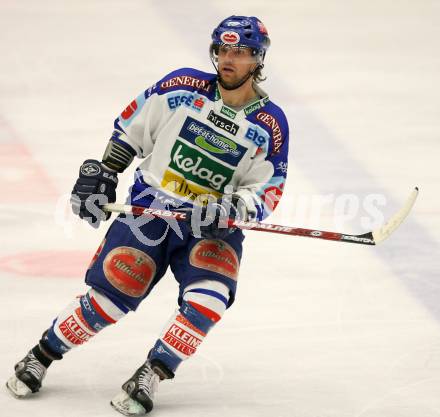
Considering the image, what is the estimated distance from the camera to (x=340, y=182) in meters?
6.89

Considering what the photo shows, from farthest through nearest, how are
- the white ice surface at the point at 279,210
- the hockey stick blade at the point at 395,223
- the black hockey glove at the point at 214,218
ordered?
the white ice surface at the point at 279,210, the hockey stick blade at the point at 395,223, the black hockey glove at the point at 214,218

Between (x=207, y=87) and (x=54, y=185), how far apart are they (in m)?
2.18

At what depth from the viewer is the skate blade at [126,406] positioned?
4.56m

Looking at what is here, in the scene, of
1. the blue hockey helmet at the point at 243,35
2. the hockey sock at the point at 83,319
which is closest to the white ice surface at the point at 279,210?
the hockey sock at the point at 83,319

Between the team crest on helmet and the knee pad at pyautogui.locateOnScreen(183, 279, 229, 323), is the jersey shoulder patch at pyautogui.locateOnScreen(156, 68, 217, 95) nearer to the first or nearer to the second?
the team crest on helmet

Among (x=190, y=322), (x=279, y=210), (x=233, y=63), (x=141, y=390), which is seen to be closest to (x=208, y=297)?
(x=190, y=322)

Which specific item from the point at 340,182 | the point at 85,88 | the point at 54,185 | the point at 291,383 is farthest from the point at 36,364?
the point at 85,88

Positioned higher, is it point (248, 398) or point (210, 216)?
point (210, 216)

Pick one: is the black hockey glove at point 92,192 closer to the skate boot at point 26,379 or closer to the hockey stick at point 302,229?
the hockey stick at point 302,229

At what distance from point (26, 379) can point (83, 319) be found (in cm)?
28

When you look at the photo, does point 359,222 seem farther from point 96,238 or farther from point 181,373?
point 181,373

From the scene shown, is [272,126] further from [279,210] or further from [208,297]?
[279,210]

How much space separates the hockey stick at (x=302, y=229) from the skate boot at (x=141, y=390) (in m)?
0.50

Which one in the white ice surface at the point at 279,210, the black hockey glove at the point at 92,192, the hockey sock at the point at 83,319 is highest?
the black hockey glove at the point at 92,192
